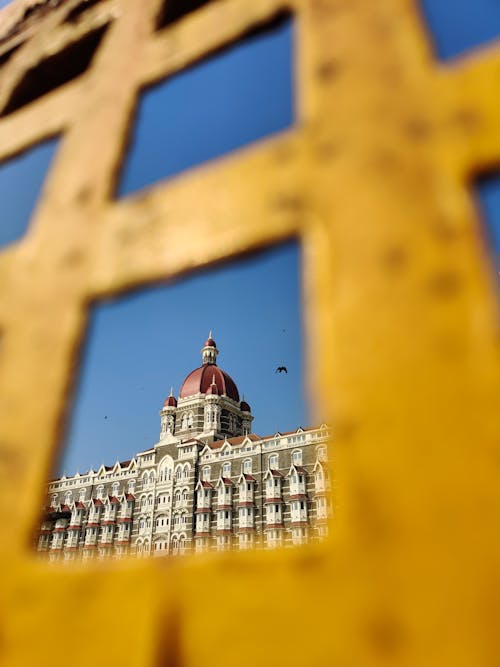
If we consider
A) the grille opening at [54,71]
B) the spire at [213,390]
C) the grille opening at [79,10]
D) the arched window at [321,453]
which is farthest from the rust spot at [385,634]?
the spire at [213,390]

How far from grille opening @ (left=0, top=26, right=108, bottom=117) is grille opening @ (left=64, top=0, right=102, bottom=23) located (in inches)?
9.9

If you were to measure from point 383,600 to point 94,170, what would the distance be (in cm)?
236

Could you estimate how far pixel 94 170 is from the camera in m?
2.44

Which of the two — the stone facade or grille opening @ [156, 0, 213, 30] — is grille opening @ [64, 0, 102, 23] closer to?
grille opening @ [156, 0, 213, 30]

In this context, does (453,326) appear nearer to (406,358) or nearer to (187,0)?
(406,358)

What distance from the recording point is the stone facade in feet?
112

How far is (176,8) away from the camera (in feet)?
10.7

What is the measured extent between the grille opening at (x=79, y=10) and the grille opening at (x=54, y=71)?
0.83ft

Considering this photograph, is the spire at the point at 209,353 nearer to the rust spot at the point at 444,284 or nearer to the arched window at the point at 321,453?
the arched window at the point at 321,453

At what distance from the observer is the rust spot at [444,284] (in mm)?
1314

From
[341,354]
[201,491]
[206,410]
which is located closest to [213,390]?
[206,410]

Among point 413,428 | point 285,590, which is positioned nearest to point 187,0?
point 413,428

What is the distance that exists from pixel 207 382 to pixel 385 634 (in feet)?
166

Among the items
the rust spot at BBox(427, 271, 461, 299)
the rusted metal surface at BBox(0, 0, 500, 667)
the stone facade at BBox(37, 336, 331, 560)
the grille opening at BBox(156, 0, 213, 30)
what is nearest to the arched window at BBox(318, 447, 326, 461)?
the stone facade at BBox(37, 336, 331, 560)
